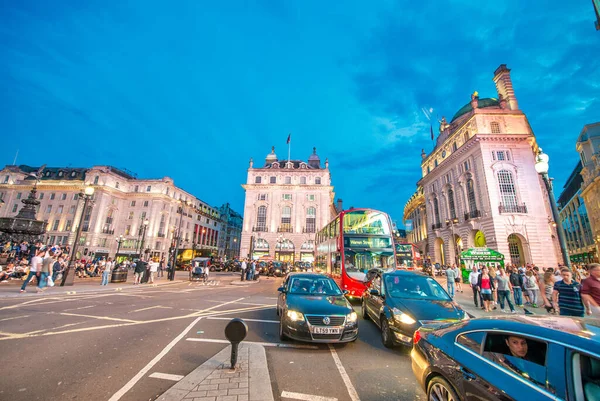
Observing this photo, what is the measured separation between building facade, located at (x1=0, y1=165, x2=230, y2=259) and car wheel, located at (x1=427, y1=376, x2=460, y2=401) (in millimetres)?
56968

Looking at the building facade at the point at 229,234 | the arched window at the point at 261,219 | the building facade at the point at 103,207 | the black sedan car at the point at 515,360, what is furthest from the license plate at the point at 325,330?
the building facade at the point at 229,234

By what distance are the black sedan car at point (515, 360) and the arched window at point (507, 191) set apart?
3316 centimetres

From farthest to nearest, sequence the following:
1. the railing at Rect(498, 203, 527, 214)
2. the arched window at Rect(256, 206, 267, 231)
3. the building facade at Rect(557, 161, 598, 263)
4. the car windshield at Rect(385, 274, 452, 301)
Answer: the arched window at Rect(256, 206, 267, 231)
the building facade at Rect(557, 161, 598, 263)
the railing at Rect(498, 203, 527, 214)
the car windshield at Rect(385, 274, 452, 301)

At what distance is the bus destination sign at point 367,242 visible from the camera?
12.8m

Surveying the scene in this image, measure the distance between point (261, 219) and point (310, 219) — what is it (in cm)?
1064

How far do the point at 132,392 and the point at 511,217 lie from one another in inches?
1414

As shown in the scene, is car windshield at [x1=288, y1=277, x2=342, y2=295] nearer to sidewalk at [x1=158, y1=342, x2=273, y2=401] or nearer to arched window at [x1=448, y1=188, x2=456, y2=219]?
sidewalk at [x1=158, y1=342, x2=273, y2=401]

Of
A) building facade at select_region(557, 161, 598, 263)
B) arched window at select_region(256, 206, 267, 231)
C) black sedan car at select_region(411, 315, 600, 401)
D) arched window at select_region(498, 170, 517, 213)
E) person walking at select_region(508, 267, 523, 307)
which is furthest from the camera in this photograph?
arched window at select_region(256, 206, 267, 231)

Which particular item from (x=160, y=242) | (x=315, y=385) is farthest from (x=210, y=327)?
(x=160, y=242)

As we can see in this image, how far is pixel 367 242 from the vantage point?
1284 centimetres

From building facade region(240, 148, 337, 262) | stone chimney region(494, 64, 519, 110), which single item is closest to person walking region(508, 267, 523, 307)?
stone chimney region(494, 64, 519, 110)

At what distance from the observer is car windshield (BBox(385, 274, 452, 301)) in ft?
22.1

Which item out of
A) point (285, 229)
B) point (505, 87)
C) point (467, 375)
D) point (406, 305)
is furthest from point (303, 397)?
point (285, 229)

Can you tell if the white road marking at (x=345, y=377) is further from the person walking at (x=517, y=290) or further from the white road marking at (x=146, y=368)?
the person walking at (x=517, y=290)
